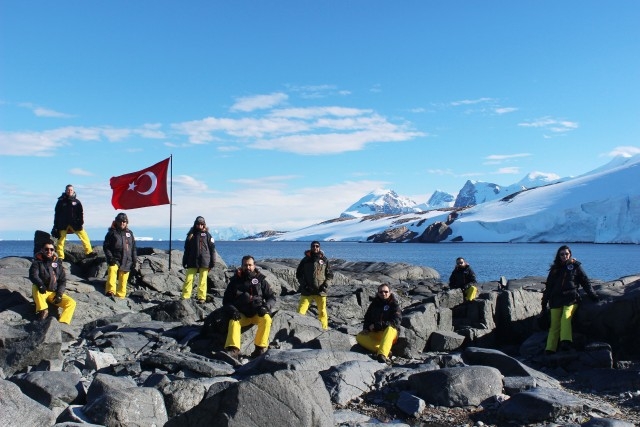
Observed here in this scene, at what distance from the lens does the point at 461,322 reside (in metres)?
18.8

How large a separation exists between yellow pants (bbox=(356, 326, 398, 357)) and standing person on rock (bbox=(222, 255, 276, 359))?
2.34m

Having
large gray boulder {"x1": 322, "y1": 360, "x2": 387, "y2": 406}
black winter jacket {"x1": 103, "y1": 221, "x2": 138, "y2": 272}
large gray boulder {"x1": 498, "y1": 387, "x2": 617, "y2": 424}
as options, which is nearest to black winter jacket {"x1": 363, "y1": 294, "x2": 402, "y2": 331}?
large gray boulder {"x1": 322, "y1": 360, "x2": 387, "y2": 406}

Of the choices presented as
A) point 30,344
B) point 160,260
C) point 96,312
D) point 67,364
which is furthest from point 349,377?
point 160,260

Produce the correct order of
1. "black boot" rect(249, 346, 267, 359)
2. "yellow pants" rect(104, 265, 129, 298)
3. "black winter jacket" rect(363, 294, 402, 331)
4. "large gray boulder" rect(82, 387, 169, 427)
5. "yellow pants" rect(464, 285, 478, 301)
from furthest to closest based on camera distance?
"yellow pants" rect(464, 285, 478, 301) < "yellow pants" rect(104, 265, 129, 298) < "black winter jacket" rect(363, 294, 402, 331) < "black boot" rect(249, 346, 267, 359) < "large gray boulder" rect(82, 387, 169, 427)

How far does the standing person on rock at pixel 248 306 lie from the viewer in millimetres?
12984

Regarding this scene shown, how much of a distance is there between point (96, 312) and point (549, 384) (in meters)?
12.4

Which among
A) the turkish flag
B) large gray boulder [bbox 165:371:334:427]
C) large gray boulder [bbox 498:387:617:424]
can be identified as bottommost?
large gray boulder [bbox 498:387:617:424]

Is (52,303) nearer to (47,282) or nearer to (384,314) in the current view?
(47,282)

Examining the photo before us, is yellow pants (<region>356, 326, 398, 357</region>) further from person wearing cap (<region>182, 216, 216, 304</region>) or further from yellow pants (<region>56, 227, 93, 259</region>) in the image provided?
yellow pants (<region>56, 227, 93, 259</region>)

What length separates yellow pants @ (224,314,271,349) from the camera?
42.5 ft

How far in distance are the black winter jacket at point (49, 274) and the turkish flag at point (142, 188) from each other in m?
7.24

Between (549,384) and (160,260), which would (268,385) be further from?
(160,260)

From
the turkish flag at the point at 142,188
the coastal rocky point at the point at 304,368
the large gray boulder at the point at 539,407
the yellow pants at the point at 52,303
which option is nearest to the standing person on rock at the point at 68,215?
the coastal rocky point at the point at 304,368

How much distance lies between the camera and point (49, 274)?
15.2 m
